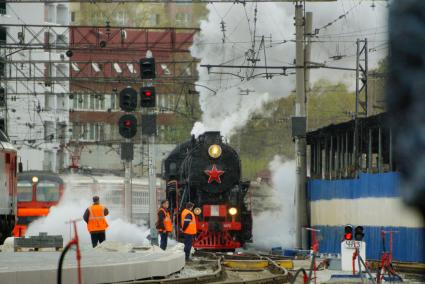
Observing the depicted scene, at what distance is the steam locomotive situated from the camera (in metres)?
32.9

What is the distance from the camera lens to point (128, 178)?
3238cm

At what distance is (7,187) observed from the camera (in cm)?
2542

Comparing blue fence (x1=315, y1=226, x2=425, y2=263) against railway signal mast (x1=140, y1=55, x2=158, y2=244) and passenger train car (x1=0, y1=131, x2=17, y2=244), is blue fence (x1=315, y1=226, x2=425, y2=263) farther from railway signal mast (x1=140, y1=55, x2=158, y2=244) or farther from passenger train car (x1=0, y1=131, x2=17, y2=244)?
passenger train car (x1=0, y1=131, x2=17, y2=244)

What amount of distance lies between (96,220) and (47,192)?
18.4 m

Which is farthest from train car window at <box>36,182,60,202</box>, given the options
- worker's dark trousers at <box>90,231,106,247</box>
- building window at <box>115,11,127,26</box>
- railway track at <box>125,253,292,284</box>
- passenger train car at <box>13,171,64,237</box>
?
building window at <box>115,11,127,26</box>

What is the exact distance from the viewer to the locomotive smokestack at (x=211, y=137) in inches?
1299

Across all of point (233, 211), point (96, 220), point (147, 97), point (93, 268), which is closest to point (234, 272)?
point (96, 220)

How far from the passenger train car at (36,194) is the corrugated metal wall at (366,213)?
12953 millimetres

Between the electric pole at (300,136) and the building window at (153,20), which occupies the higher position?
the building window at (153,20)

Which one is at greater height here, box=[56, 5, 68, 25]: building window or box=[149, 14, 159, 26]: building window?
box=[149, 14, 159, 26]: building window

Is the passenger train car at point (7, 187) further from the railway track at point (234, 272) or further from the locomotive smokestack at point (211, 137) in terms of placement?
the locomotive smokestack at point (211, 137)

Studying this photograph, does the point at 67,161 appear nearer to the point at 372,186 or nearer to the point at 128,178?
the point at 128,178

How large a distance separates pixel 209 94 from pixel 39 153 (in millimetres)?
43321

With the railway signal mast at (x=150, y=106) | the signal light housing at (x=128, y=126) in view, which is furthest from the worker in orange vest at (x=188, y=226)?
the signal light housing at (x=128, y=126)
